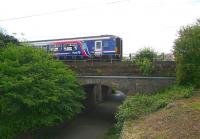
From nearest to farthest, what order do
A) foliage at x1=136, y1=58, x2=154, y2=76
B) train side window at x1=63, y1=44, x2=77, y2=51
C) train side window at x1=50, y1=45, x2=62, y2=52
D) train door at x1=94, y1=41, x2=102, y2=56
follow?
1. foliage at x1=136, y1=58, x2=154, y2=76
2. train door at x1=94, y1=41, x2=102, y2=56
3. train side window at x1=63, y1=44, x2=77, y2=51
4. train side window at x1=50, y1=45, x2=62, y2=52

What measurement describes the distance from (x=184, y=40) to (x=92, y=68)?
873 centimetres

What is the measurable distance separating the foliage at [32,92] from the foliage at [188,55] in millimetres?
8233

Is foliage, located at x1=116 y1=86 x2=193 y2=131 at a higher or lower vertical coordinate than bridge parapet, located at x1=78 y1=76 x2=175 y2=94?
lower

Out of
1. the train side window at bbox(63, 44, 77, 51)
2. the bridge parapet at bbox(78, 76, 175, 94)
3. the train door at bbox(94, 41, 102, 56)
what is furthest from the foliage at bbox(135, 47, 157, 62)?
the train side window at bbox(63, 44, 77, 51)

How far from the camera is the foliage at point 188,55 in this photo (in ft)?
69.4

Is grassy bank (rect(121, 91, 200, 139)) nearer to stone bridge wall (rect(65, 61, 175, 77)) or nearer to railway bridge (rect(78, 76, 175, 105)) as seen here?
railway bridge (rect(78, 76, 175, 105))

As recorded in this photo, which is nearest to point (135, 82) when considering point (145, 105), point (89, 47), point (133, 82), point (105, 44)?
point (133, 82)

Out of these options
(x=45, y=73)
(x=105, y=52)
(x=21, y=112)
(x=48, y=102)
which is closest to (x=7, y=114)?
(x=21, y=112)

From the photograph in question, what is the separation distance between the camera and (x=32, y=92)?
20.3 meters

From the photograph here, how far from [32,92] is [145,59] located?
9.54 meters

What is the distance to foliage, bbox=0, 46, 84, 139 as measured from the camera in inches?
762

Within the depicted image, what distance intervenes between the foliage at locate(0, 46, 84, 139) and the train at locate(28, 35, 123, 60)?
8.15 m

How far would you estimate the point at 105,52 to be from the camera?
32.5 m

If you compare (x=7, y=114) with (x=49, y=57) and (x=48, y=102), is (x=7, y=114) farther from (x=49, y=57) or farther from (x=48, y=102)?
(x=49, y=57)
